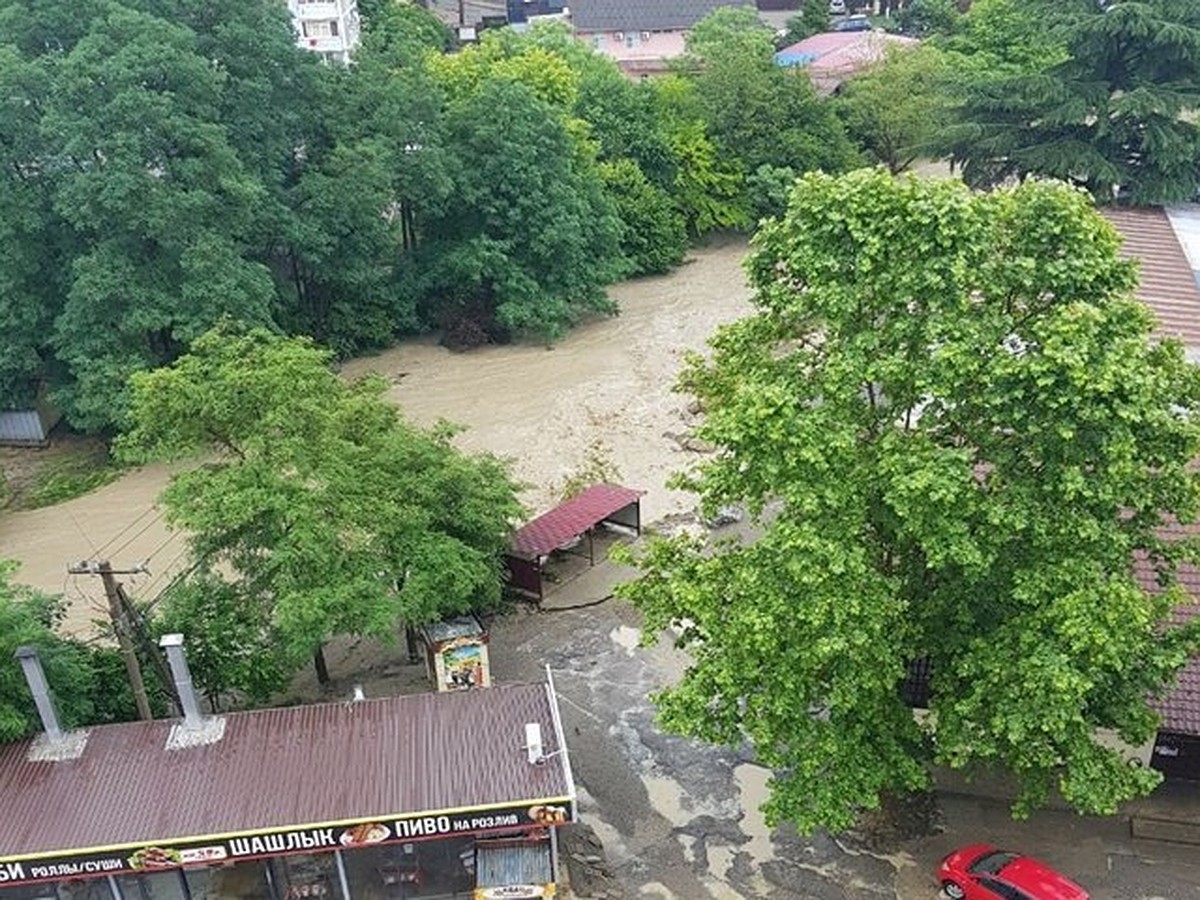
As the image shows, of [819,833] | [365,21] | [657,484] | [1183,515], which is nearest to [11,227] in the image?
[657,484]

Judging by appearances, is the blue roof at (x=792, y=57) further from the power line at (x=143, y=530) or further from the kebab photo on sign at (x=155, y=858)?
the kebab photo on sign at (x=155, y=858)

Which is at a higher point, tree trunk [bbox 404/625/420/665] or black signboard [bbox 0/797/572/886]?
black signboard [bbox 0/797/572/886]

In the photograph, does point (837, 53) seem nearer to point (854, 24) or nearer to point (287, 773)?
point (854, 24)

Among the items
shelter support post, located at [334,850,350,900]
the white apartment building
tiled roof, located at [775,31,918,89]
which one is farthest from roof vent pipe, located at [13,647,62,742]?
the white apartment building

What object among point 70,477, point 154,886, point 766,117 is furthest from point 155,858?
point 766,117

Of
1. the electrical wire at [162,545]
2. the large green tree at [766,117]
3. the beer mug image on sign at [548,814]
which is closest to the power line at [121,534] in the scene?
the electrical wire at [162,545]

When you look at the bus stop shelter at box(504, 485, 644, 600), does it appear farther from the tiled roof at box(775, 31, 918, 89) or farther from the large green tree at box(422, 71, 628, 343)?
the tiled roof at box(775, 31, 918, 89)
